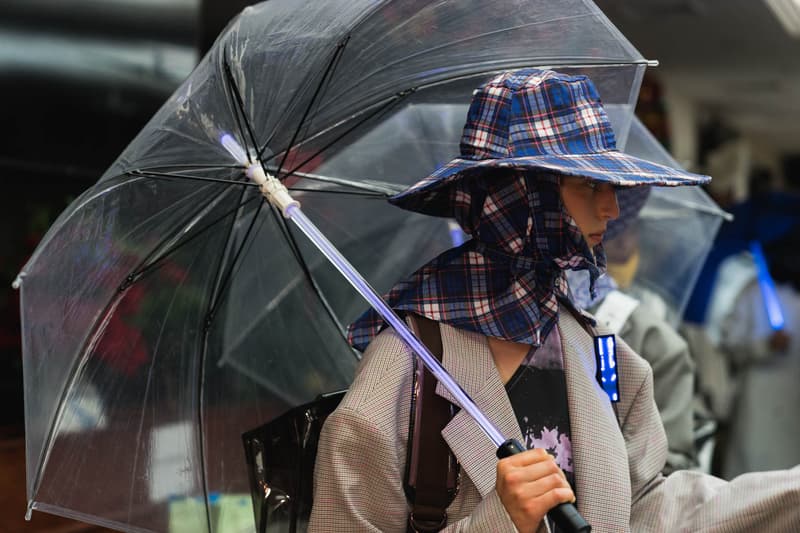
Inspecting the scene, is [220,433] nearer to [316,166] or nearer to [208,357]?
[208,357]

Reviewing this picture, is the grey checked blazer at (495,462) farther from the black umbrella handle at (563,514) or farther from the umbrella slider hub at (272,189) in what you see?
the umbrella slider hub at (272,189)

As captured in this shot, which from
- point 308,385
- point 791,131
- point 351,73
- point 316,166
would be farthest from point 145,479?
point 791,131

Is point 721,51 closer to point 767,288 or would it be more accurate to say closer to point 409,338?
point 767,288

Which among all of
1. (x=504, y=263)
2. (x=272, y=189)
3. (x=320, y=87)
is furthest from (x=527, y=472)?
(x=320, y=87)

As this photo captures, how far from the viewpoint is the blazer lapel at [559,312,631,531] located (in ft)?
6.21

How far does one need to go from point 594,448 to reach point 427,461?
0.34 m

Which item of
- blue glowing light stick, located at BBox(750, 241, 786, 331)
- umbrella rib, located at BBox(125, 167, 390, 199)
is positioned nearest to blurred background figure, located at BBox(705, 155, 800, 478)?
blue glowing light stick, located at BBox(750, 241, 786, 331)

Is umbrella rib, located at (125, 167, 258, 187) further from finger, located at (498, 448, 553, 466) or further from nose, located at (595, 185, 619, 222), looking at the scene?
finger, located at (498, 448, 553, 466)

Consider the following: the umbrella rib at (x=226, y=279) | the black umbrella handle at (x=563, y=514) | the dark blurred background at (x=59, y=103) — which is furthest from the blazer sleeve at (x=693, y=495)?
the dark blurred background at (x=59, y=103)

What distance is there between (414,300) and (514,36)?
681 mm

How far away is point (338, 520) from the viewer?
1.80 m

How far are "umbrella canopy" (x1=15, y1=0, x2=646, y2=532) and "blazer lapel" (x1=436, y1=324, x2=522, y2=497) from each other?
1.94ft

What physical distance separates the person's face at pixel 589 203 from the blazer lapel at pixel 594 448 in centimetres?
26

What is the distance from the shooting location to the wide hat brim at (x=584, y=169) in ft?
5.86
